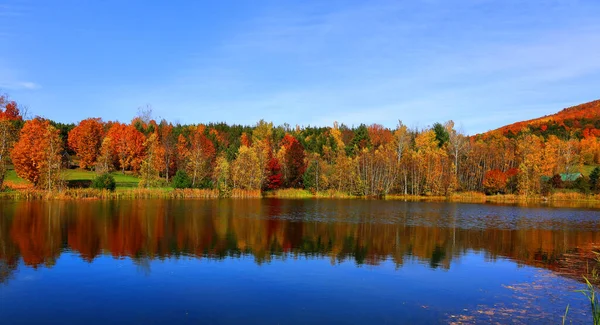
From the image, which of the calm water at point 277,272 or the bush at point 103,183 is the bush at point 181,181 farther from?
the calm water at point 277,272

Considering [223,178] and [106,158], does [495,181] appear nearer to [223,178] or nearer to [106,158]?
[223,178]

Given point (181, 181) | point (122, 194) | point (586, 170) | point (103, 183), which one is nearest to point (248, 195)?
point (181, 181)

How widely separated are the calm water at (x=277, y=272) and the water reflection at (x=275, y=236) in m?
0.11

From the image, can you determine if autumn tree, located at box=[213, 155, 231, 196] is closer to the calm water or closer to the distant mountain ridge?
the calm water

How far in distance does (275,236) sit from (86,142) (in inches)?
2914

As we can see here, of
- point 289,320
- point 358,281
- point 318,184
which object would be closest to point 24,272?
point 289,320

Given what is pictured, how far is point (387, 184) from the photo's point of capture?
79438 millimetres

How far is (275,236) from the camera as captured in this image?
90.7ft

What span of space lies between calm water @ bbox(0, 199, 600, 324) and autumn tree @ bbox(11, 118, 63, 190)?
20.6 meters

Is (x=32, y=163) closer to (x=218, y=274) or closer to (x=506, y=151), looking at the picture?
(x=218, y=274)

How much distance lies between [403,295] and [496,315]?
10.0ft

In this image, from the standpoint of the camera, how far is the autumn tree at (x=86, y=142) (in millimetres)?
86438

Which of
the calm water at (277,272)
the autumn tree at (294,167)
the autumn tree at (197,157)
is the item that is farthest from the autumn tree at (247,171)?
the calm water at (277,272)

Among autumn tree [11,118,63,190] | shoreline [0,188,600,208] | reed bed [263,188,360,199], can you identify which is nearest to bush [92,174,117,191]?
shoreline [0,188,600,208]
